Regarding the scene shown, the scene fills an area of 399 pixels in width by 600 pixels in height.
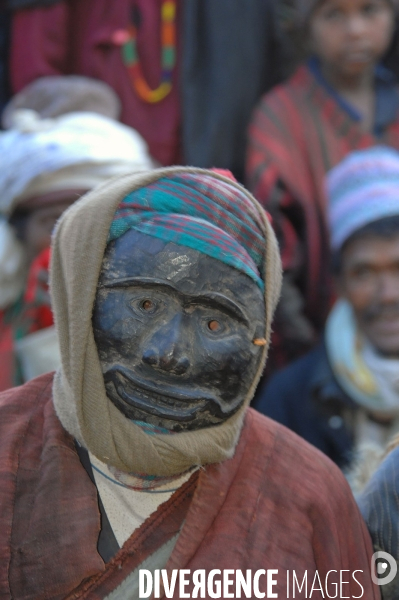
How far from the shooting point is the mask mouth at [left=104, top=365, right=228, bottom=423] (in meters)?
1.81

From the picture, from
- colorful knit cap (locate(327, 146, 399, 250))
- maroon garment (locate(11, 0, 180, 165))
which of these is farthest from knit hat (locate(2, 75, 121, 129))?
colorful knit cap (locate(327, 146, 399, 250))

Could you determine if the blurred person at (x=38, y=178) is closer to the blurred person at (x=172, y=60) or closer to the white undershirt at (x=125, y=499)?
the blurred person at (x=172, y=60)

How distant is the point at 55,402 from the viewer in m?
1.97

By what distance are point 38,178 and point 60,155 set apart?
0.13 metres

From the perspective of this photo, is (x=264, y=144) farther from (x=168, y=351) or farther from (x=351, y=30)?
(x=168, y=351)

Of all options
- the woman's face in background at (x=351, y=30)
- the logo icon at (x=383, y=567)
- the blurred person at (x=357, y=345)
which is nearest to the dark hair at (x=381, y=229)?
the blurred person at (x=357, y=345)

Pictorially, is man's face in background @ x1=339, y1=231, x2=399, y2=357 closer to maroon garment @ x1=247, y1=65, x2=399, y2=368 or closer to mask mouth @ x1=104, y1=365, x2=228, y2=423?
maroon garment @ x1=247, y1=65, x2=399, y2=368

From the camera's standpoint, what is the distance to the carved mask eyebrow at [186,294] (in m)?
1.82

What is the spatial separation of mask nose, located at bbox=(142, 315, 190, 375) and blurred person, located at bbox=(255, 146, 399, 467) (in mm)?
1689

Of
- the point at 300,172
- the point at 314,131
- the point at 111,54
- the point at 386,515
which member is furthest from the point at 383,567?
the point at 111,54

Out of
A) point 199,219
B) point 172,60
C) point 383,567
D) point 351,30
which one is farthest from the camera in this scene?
point 172,60

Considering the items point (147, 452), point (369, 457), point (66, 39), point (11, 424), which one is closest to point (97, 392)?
point (147, 452)

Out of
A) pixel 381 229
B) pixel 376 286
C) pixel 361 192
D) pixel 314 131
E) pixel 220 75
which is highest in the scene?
pixel 220 75

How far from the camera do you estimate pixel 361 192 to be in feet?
11.6
